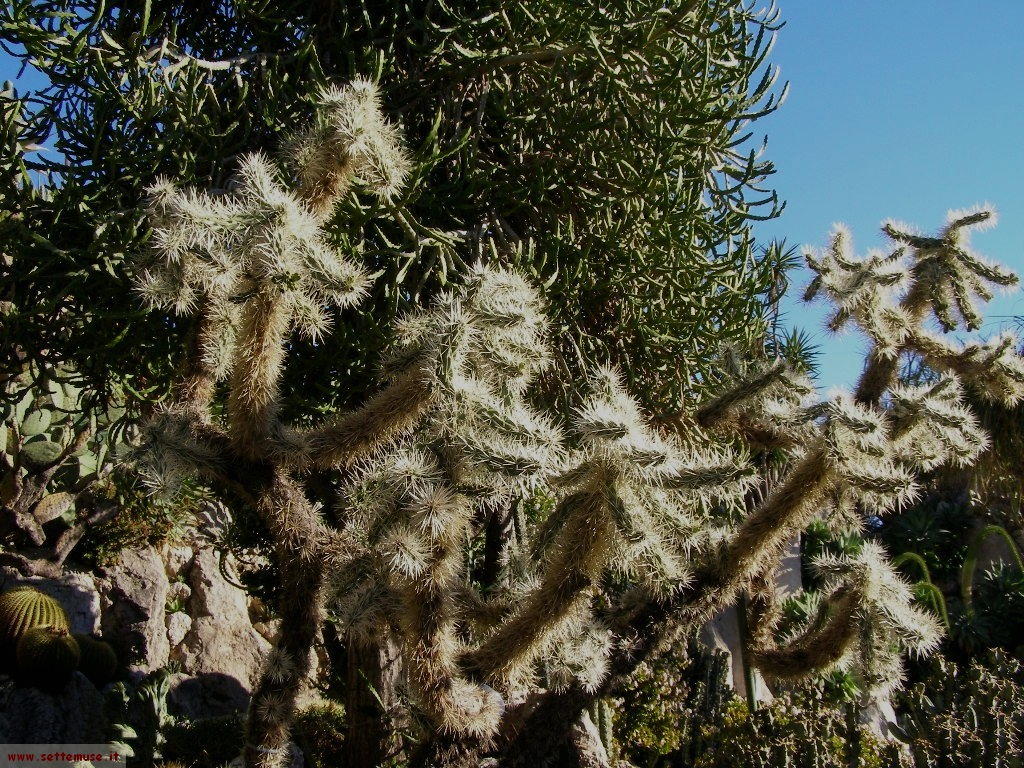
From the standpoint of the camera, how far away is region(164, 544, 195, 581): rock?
1071cm

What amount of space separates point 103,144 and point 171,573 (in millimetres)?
7837

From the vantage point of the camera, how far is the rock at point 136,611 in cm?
865

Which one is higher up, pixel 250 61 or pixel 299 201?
pixel 250 61

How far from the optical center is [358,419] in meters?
3.32

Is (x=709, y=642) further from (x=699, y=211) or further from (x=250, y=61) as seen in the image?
(x=250, y=61)

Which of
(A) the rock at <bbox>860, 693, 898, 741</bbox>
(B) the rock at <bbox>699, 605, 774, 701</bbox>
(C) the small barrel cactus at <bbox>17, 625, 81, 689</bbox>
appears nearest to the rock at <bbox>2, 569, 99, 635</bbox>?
(C) the small barrel cactus at <bbox>17, 625, 81, 689</bbox>

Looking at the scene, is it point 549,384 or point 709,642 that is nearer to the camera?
point 549,384

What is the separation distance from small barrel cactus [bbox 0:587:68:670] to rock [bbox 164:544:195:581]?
11.4 feet

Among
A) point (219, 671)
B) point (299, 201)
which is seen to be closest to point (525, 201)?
point (299, 201)

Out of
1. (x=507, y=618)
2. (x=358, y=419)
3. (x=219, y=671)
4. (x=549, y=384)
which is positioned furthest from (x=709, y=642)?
(x=358, y=419)

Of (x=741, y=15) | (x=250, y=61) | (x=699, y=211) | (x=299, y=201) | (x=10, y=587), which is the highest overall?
(x=741, y=15)

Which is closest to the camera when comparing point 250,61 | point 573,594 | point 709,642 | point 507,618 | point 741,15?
point 573,594

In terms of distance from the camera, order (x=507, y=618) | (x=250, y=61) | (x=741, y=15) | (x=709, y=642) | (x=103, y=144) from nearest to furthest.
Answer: (x=507, y=618), (x=103, y=144), (x=250, y=61), (x=741, y=15), (x=709, y=642)

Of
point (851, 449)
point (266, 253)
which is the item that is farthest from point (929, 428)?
point (266, 253)
